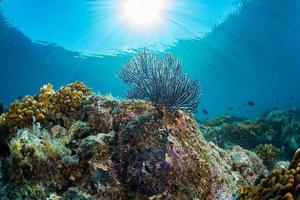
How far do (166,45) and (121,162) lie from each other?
4564cm

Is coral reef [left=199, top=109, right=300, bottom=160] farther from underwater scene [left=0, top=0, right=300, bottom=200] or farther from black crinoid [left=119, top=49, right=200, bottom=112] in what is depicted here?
black crinoid [left=119, top=49, right=200, bottom=112]

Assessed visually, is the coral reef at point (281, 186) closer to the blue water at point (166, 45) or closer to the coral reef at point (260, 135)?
the coral reef at point (260, 135)

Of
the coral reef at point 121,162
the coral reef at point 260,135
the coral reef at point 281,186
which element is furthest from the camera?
the coral reef at point 260,135

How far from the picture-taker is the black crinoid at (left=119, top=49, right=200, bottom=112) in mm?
5131

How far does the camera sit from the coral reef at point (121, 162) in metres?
3.73

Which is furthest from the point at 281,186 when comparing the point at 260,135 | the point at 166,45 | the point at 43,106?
the point at 166,45

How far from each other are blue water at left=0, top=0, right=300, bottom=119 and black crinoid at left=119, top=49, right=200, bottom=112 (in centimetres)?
1447

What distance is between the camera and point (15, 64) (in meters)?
54.1

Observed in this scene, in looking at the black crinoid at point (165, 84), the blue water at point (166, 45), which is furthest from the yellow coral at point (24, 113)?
the blue water at point (166, 45)

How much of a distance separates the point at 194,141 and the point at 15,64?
5542 cm

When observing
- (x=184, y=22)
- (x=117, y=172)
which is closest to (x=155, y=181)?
(x=117, y=172)

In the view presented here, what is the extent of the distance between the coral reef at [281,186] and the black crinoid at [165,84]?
179cm

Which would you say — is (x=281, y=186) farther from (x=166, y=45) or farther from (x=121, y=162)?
(x=166, y=45)

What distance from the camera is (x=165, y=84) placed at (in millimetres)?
5191
